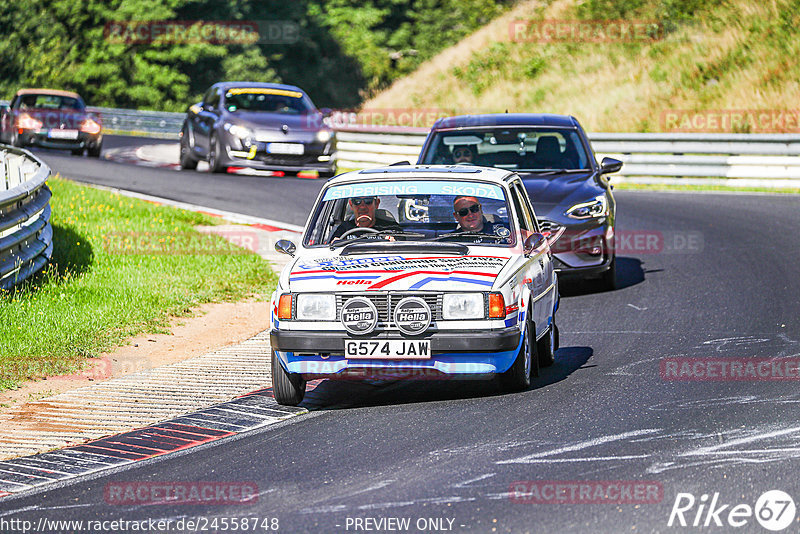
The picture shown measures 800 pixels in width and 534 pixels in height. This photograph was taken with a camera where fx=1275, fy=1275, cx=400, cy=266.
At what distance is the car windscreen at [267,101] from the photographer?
24688mm

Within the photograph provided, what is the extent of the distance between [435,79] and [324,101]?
93.7 ft

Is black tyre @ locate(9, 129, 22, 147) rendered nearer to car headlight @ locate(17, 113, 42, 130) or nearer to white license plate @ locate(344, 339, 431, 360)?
car headlight @ locate(17, 113, 42, 130)

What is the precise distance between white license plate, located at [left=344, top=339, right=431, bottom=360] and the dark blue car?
14.9 feet

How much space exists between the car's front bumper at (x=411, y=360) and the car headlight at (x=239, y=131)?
52.2 ft

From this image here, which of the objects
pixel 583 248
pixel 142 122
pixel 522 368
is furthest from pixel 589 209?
pixel 142 122

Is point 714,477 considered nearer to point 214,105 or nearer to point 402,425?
point 402,425

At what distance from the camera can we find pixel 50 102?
30.4 meters

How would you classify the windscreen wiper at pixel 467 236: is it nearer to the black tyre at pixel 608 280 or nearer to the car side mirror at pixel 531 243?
the car side mirror at pixel 531 243

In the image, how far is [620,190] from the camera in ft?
79.6

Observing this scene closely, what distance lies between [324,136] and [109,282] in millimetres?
11289

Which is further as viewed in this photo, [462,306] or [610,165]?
[610,165]

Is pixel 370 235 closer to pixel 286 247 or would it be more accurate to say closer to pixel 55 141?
pixel 286 247

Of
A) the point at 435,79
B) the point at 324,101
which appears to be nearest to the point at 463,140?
the point at 435,79

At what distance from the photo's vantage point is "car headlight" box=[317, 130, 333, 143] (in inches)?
936
